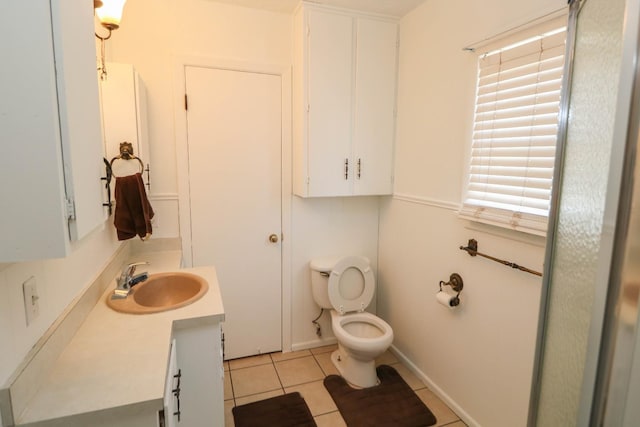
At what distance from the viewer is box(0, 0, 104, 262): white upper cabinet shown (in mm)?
648

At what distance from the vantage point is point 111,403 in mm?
923

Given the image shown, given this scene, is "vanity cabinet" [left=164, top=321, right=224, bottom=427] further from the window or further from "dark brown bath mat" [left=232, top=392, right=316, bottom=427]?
the window

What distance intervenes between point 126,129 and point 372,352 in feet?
6.44

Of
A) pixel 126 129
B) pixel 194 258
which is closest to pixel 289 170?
pixel 194 258

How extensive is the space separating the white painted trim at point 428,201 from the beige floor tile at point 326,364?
→ 134cm

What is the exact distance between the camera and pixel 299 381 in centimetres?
237

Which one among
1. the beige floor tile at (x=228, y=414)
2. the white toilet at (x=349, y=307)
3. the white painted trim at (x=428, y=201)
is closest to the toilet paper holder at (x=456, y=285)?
the white painted trim at (x=428, y=201)

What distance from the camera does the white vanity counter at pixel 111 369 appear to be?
2.97 ft

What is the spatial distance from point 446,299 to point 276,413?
122 centimetres

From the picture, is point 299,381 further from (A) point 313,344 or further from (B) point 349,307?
(B) point 349,307

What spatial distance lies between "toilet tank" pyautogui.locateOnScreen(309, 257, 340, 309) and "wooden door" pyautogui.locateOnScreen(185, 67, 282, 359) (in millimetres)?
276

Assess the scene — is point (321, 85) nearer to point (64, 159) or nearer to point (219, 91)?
point (219, 91)

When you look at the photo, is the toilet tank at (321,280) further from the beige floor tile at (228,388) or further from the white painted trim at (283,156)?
the beige floor tile at (228,388)

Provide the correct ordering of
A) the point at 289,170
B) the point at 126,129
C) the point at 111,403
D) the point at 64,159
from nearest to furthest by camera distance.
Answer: the point at 64,159
the point at 111,403
the point at 126,129
the point at 289,170
